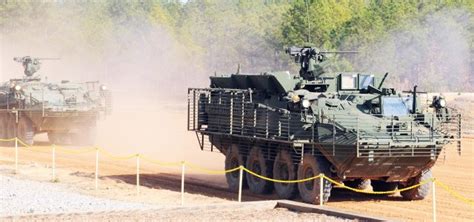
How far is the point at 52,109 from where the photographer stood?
3769 cm

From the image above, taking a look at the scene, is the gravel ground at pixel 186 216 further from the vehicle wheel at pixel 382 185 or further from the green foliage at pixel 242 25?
the green foliage at pixel 242 25

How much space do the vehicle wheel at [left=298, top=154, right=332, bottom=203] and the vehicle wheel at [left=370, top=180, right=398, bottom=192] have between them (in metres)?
2.57

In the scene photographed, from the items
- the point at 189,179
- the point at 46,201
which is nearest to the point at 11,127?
the point at 189,179

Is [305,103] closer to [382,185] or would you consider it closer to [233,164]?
[382,185]

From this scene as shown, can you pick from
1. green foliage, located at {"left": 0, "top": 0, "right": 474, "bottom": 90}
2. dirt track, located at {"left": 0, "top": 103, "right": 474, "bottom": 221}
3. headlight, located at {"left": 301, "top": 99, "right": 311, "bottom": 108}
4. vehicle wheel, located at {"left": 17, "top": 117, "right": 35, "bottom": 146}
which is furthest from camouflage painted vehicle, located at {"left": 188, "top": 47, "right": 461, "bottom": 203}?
green foliage, located at {"left": 0, "top": 0, "right": 474, "bottom": 90}

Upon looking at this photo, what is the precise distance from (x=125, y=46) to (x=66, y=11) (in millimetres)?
7310

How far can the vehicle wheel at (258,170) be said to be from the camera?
24500 millimetres

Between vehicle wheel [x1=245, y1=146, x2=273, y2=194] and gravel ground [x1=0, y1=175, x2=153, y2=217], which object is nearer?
gravel ground [x1=0, y1=175, x2=153, y2=217]

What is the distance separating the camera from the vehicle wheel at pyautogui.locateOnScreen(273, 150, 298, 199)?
23172 millimetres

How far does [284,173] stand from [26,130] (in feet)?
56.4

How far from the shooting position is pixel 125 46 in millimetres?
85750

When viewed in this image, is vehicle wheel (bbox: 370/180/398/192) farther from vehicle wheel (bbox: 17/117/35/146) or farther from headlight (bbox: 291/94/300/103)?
vehicle wheel (bbox: 17/117/35/146)

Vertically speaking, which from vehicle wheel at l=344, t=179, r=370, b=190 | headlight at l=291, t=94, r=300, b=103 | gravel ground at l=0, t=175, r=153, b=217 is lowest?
gravel ground at l=0, t=175, r=153, b=217

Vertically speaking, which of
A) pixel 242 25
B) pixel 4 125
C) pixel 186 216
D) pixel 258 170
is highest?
pixel 242 25
